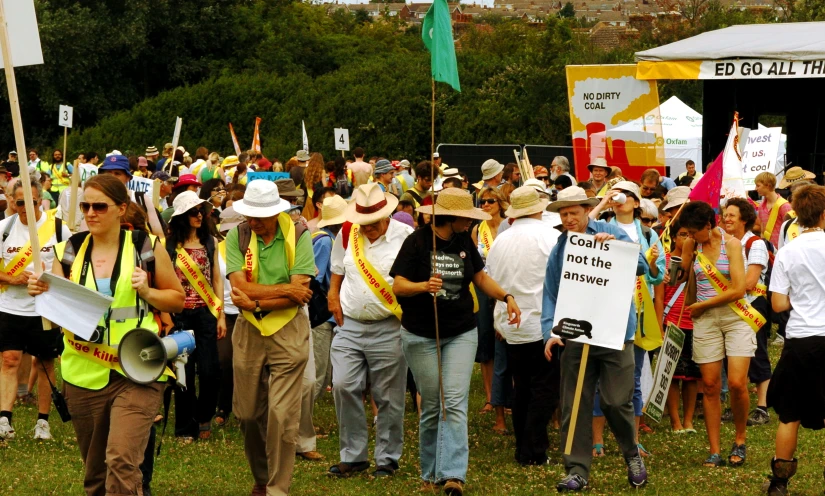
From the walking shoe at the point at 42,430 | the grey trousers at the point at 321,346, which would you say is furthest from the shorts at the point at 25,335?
the grey trousers at the point at 321,346

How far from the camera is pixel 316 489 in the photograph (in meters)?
8.34

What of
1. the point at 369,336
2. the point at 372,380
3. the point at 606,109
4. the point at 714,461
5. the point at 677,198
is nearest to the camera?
the point at 369,336

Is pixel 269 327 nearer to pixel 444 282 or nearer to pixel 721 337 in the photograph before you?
pixel 444 282

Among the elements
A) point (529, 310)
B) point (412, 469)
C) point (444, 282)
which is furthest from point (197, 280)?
point (529, 310)

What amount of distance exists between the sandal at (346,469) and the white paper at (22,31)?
3663 millimetres

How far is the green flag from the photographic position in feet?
26.2

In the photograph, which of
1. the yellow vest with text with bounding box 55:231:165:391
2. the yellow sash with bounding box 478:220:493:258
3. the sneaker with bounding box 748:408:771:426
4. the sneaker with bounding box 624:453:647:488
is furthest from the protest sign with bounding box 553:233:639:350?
the sneaker with bounding box 748:408:771:426

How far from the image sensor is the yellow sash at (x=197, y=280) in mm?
9422

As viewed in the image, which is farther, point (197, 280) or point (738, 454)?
point (197, 280)

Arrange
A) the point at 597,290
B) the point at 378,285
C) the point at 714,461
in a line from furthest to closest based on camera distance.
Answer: the point at 714,461
the point at 378,285
the point at 597,290

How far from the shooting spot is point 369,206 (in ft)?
28.2

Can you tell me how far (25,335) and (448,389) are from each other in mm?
3787

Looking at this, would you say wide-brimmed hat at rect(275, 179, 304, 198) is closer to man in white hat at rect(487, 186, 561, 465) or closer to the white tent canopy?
man in white hat at rect(487, 186, 561, 465)

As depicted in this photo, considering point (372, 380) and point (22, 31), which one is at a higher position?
point (22, 31)
